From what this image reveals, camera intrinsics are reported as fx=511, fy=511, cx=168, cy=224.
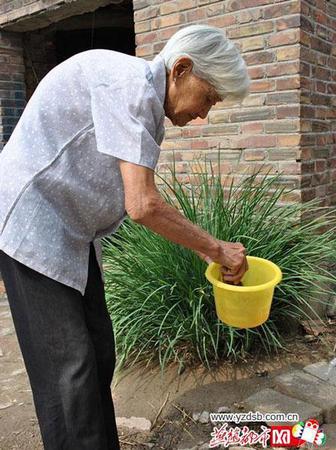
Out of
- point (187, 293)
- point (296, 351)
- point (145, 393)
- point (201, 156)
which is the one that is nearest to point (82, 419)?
point (145, 393)

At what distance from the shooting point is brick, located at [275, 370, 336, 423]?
221 centimetres

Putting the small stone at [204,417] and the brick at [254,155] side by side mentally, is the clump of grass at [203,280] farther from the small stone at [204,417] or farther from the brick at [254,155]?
the small stone at [204,417]

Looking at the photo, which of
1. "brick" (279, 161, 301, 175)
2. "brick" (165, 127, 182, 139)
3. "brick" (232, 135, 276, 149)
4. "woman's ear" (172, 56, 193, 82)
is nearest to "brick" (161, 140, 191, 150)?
"brick" (165, 127, 182, 139)

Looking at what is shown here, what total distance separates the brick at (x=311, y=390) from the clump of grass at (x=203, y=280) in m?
0.26

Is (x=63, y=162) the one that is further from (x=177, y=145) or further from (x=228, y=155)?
(x=177, y=145)

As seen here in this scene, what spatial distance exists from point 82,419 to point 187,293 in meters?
1.19

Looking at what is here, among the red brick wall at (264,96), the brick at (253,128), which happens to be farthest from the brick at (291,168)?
the brick at (253,128)

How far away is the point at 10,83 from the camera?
211 inches

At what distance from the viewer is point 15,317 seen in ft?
5.58

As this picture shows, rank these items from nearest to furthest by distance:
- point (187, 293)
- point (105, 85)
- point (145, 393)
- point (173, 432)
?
point (105, 85), point (173, 432), point (145, 393), point (187, 293)

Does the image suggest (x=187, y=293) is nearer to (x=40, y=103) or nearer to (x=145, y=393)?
(x=145, y=393)

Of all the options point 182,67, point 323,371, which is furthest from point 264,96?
point 182,67

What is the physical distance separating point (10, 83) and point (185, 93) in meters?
4.27

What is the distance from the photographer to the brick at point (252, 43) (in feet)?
10.5
